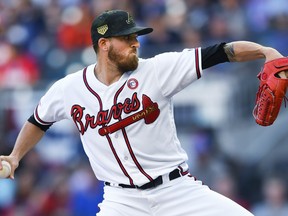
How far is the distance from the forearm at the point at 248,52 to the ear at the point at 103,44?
885 mm

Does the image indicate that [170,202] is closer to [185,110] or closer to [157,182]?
[157,182]

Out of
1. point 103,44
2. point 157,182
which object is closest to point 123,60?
point 103,44

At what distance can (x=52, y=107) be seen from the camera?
265 inches

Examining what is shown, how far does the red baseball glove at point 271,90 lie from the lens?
5.89m

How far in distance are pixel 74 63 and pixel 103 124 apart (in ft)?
17.1

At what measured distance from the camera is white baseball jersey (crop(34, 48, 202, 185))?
248 inches

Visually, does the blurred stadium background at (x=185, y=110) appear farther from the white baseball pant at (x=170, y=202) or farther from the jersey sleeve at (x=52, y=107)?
the white baseball pant at (x=170, y=202)

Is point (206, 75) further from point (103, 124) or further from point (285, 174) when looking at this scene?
point (103, 124)

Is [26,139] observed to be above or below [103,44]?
below

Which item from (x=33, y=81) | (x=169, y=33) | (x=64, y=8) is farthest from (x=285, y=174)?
(x=64, y=8)

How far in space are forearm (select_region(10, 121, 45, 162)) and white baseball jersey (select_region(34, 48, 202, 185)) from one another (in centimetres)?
50

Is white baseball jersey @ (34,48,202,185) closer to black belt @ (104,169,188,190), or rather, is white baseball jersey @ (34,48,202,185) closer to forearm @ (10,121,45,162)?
black belt @ (104,169,188,190)

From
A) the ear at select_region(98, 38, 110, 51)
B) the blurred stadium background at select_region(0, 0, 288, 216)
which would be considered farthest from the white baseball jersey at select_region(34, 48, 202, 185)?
the blurred stadium background at select_region(0, 0, 288, 216)

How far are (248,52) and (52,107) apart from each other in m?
1.56
